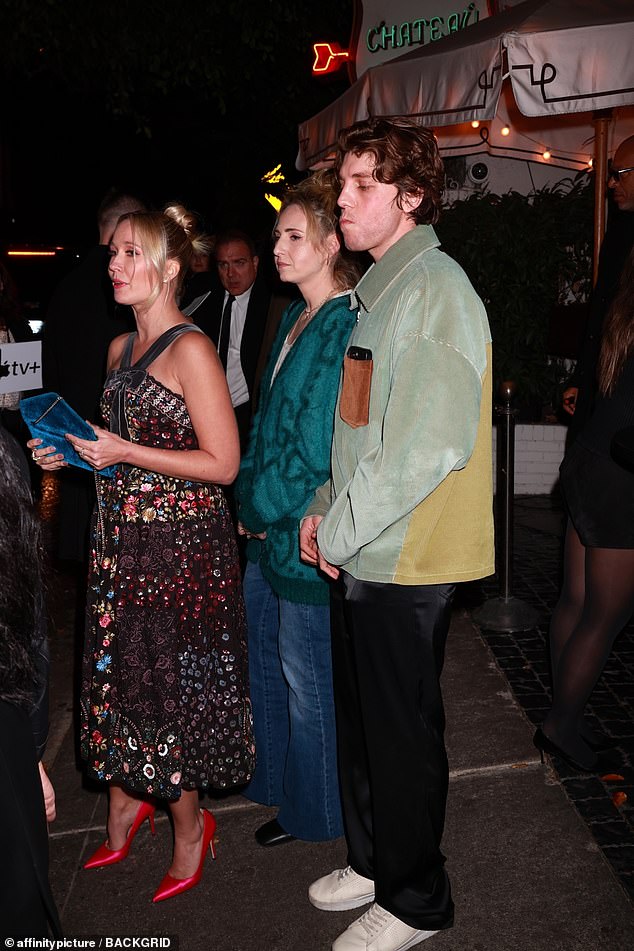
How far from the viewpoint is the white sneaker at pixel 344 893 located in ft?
9.87

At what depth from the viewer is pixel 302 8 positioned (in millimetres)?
13281

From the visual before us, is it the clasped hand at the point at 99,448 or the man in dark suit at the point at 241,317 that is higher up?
the man in dark suit at the point at 241,317

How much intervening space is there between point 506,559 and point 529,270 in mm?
3901

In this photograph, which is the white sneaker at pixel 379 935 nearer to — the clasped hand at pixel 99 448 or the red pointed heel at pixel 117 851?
the red pointed heel at pixel 117 851

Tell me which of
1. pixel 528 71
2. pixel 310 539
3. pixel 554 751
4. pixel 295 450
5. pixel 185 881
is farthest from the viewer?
pixel 528 71

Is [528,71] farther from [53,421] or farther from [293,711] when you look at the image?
[293,711]

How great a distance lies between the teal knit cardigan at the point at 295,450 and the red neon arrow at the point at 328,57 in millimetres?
9003

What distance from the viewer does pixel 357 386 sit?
2455mm

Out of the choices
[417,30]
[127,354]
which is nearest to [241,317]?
[127,354]

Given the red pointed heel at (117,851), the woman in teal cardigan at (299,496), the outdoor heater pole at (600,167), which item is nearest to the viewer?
the woman in teal cardigan at (299,496)

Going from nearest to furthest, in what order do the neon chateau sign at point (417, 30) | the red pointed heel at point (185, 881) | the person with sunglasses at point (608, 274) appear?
the red pointed heel at point (185, 881), the person with sunglasses at point (608, 274), the neon chateau sign at point (417, 30)

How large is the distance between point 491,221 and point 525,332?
111 cm

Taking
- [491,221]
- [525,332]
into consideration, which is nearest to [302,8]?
[491,221]

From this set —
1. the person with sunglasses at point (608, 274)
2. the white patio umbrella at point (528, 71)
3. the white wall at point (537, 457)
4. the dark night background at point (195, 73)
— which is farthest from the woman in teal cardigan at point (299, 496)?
the dark night background at point (195, 73)
